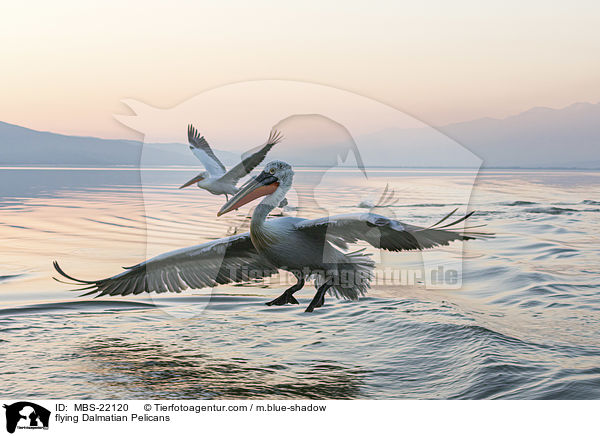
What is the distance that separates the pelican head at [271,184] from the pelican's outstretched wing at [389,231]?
1.79 ft

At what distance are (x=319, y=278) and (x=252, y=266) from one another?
0.85m

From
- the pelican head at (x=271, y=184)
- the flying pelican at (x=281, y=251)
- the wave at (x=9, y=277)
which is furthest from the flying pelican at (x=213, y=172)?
the wave at (x=9, y=277)

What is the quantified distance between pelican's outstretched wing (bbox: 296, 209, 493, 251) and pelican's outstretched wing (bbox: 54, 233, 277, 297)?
1454 mm

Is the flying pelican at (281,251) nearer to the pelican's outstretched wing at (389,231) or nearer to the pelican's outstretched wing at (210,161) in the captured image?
the pelican's outstretched wing at (389,231)

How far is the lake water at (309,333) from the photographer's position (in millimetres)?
6246

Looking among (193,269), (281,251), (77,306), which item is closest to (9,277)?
(77,306)

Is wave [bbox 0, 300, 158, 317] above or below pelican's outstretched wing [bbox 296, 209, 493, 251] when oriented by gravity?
below

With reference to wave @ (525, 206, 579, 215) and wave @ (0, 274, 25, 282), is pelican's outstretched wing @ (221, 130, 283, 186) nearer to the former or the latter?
wave @ (0, 274, 25, 282)

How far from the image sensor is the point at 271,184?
6277mm

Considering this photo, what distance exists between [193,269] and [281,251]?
126 cm

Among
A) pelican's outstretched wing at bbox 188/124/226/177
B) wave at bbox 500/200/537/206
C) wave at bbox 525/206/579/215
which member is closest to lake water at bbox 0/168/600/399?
pelican's outstretched wing at bbox 188/124/226/177

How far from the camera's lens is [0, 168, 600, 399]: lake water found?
625 cm

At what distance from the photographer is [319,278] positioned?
7.09 meters
